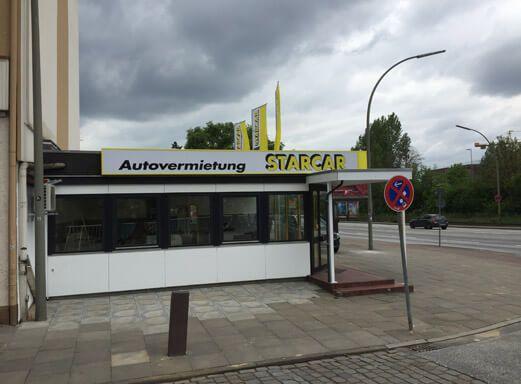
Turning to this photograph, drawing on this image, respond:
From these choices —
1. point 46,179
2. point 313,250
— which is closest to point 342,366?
point 313,250

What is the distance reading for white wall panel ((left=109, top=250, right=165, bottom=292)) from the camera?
34.8ft

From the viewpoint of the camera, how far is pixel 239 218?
11.7 meters

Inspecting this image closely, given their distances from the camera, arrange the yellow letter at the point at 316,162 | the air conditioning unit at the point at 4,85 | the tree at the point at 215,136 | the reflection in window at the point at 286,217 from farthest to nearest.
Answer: the tree at the point at 215,136 < the yellow letter at the point at 316,162 < the reflection in window at the point at 286,217 < the air conditioning unit at the point at 4,85

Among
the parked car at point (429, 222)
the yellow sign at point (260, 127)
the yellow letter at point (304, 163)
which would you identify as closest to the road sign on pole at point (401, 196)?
the yellow letter at point (304, 163)

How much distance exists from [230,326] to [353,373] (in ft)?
9.03

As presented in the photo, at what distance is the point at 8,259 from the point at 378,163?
74.5 m

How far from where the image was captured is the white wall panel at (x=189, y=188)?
11.1m

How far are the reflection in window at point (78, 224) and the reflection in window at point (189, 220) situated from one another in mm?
1670

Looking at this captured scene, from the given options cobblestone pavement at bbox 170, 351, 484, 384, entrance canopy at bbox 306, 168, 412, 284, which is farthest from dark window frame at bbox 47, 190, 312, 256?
cobblestone pavement at bbox 170, 351, 484, 384

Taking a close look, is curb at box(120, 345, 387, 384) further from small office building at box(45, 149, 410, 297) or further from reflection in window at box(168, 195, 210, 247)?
reflection in window at box(168, 195, 210, 247)

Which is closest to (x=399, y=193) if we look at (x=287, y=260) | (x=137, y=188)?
(x=287, y=260)

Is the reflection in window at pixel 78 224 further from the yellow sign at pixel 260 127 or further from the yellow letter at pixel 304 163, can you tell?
the yellow sign at pixel 260 127

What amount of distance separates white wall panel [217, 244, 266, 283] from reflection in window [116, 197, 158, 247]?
1.73 meters

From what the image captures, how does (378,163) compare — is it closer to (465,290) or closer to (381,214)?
(381,214)
